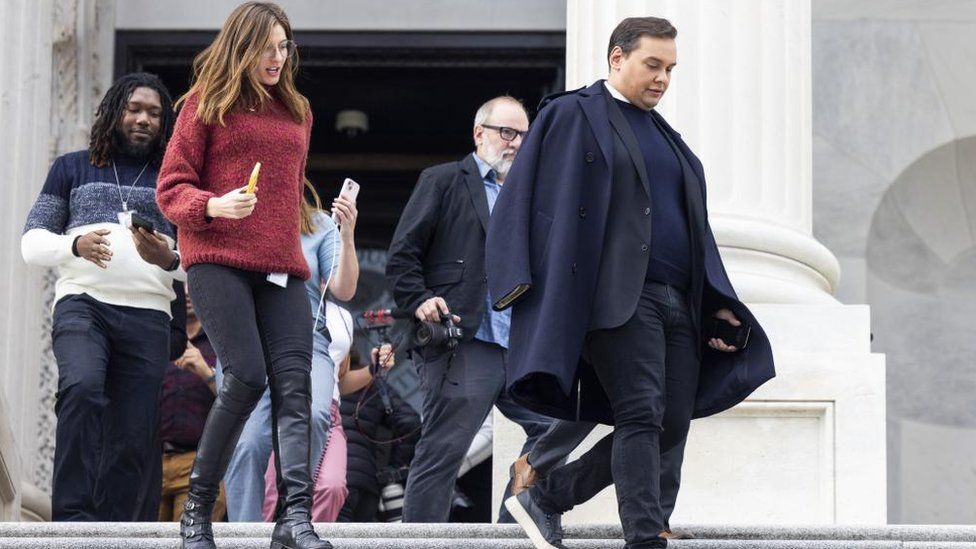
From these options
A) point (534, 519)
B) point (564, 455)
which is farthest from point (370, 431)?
point (534, 519)

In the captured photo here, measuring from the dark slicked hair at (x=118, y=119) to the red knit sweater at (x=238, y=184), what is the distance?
1.56 meters

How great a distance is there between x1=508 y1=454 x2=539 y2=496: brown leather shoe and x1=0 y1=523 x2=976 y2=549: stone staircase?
0.19 meters

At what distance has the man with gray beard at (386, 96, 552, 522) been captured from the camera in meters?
9.45

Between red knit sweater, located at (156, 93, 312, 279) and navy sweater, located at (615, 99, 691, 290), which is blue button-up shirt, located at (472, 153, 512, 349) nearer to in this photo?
navy sweater, located at (615, 99, 691, 290)

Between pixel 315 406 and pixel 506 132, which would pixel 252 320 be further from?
pixel 506 132

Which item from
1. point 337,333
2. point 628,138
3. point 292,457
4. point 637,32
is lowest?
point 292,457

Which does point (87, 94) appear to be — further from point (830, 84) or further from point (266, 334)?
point (266, 334)

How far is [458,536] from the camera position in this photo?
8.31 metres

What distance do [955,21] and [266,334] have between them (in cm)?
714

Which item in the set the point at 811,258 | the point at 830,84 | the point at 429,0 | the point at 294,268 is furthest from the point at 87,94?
the point at 294,268

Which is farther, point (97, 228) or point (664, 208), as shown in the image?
point (97, 228)

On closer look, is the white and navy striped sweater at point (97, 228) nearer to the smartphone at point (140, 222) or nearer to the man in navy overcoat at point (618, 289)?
the smartphone at point (140, 222)

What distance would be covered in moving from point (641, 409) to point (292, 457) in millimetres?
1162

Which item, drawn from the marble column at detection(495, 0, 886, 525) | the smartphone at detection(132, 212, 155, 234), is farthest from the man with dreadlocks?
the marble column at detection(495, 0, 886, 525)
